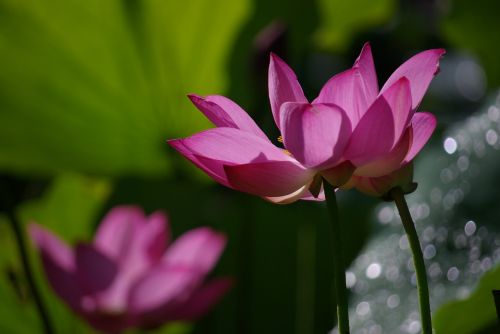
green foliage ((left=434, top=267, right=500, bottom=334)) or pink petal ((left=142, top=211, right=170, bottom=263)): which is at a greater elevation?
green foliage ((left=434, top=267, right=500, bottom=334))

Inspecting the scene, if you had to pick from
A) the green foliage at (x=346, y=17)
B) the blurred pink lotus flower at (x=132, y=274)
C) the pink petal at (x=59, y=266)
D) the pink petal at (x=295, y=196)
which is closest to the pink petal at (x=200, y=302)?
the blurred pink lotus flower at (x=132, y=274)

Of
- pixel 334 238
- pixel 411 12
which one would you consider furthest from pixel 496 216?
pixel 411 12

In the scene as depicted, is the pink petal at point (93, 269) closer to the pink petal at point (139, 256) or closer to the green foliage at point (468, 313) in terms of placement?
the pink petal at point (139, 256)

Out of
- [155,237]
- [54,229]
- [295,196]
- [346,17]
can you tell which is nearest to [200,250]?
[155,237]

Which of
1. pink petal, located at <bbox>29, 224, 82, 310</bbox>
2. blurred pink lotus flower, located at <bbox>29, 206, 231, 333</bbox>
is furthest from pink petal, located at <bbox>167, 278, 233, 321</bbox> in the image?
pink petal, located at <bbox>29, 224, 82, 310</bbox>

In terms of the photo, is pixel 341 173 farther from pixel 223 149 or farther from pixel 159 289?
pixel 159 289

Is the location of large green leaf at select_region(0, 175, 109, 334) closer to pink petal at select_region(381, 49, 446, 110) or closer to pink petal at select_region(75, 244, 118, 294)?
pink petal at select_region(75, 244, 118, 294)

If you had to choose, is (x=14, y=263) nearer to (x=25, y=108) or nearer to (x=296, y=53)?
(x=25, y=108)
